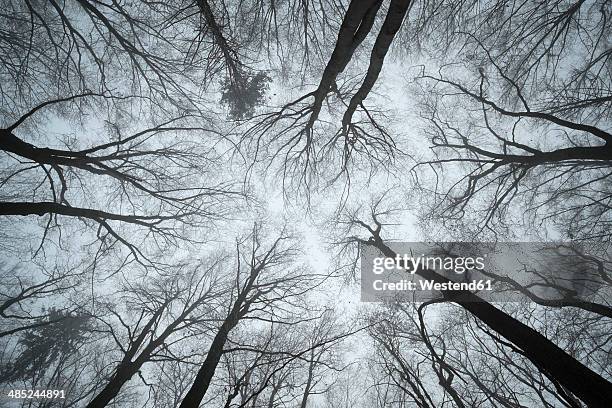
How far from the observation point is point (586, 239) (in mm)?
6680

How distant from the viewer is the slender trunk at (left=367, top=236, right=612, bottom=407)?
2066 millimetres

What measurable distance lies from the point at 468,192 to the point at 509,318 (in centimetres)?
388

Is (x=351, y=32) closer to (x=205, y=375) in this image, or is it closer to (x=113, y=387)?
(x=205, y=375)

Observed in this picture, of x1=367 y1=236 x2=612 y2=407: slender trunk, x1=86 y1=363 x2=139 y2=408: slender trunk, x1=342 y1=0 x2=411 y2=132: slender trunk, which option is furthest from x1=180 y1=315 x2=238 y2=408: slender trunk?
x1=342 y1=0 x2=411 y2=132: slender trunk

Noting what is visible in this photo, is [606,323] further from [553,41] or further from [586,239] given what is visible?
[553,41]

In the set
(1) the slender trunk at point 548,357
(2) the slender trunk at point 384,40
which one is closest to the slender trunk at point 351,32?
(2) the slender trunk at point 384,40

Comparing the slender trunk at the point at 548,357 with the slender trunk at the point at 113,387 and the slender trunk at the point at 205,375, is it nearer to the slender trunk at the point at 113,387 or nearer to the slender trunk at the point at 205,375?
the slender trunk at the point at 205,375

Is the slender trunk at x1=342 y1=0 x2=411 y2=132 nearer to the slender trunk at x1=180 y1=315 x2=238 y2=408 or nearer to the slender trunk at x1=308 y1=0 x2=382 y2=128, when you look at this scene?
the slender trunk at x1=308 y1=0 x2=382 y2=128

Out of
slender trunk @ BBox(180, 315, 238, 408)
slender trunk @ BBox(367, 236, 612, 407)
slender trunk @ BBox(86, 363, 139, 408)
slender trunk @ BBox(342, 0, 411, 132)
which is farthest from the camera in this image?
slender trunk @ BBox(86, 363, 139, 408)

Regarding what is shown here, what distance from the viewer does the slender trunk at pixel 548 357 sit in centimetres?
207

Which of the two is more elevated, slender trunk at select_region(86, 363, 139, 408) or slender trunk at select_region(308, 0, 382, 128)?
slender trunk at select_region(308, 0, 382, 128)

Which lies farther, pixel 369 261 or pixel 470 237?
pixel 369 261

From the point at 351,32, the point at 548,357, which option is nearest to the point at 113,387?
the point at 548,357

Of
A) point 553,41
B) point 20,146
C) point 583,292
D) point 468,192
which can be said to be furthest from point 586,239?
point 20,146
